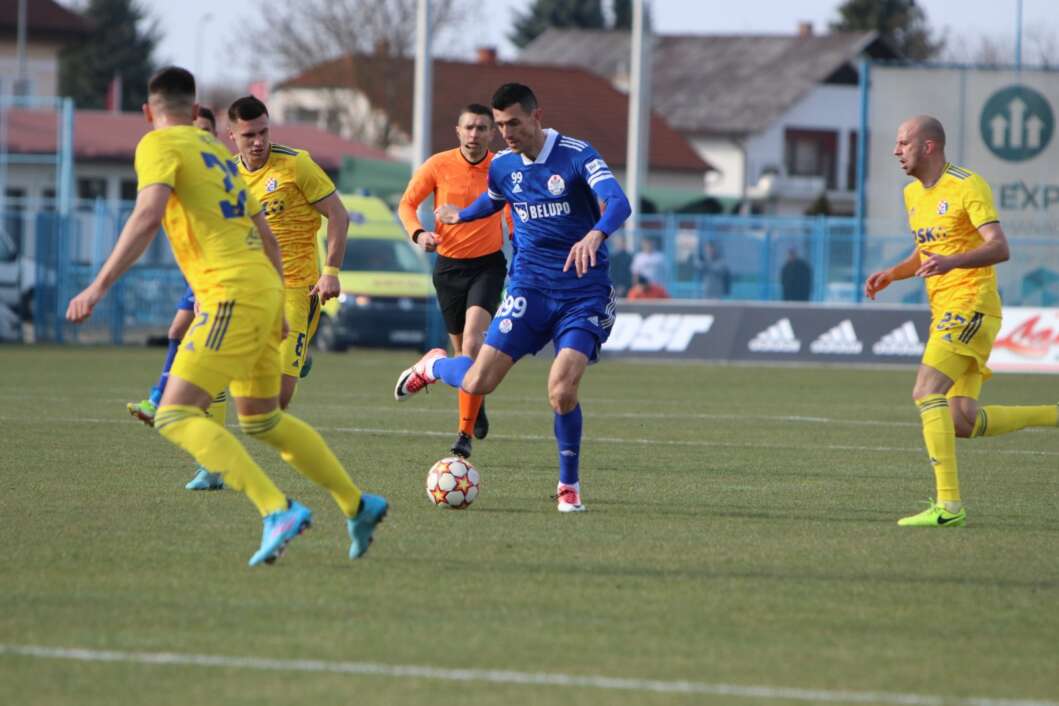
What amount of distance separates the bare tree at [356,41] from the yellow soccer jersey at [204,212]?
5982 centimetres

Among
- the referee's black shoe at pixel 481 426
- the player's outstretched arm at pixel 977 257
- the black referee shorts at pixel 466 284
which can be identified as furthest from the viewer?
the black referee shorts at pixel 466 284

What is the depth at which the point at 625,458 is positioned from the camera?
12.2 meters

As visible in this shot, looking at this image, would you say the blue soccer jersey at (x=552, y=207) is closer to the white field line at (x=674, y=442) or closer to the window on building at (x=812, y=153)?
the white field line at (x=674, y=442)

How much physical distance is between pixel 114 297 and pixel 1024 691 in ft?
87.8

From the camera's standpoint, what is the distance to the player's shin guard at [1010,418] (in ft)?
32.1

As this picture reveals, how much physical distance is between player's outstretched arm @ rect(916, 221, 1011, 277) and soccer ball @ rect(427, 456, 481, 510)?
261 cm

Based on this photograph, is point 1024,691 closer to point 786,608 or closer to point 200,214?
point 786,608

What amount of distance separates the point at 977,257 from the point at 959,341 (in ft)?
1.79

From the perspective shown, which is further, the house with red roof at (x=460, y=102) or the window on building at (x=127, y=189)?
the house with red roof at (x=460, y=102)

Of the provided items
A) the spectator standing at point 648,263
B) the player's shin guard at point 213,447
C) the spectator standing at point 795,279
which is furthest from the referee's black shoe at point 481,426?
the spectator standing at point 795,279

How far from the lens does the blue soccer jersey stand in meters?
9.34

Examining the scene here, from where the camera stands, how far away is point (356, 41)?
6694cm

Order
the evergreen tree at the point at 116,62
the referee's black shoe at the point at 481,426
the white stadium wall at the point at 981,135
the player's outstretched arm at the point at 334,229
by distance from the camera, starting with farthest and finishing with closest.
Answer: the evergreen tree at the point at 116,62, the white stadium wall at the point at 981,135, the referee's black shoe at the point at 481,426, the player's outstretched arm at the point at 334,229

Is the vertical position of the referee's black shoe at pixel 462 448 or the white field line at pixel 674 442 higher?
the referee's black shoe at pixel 462 448
